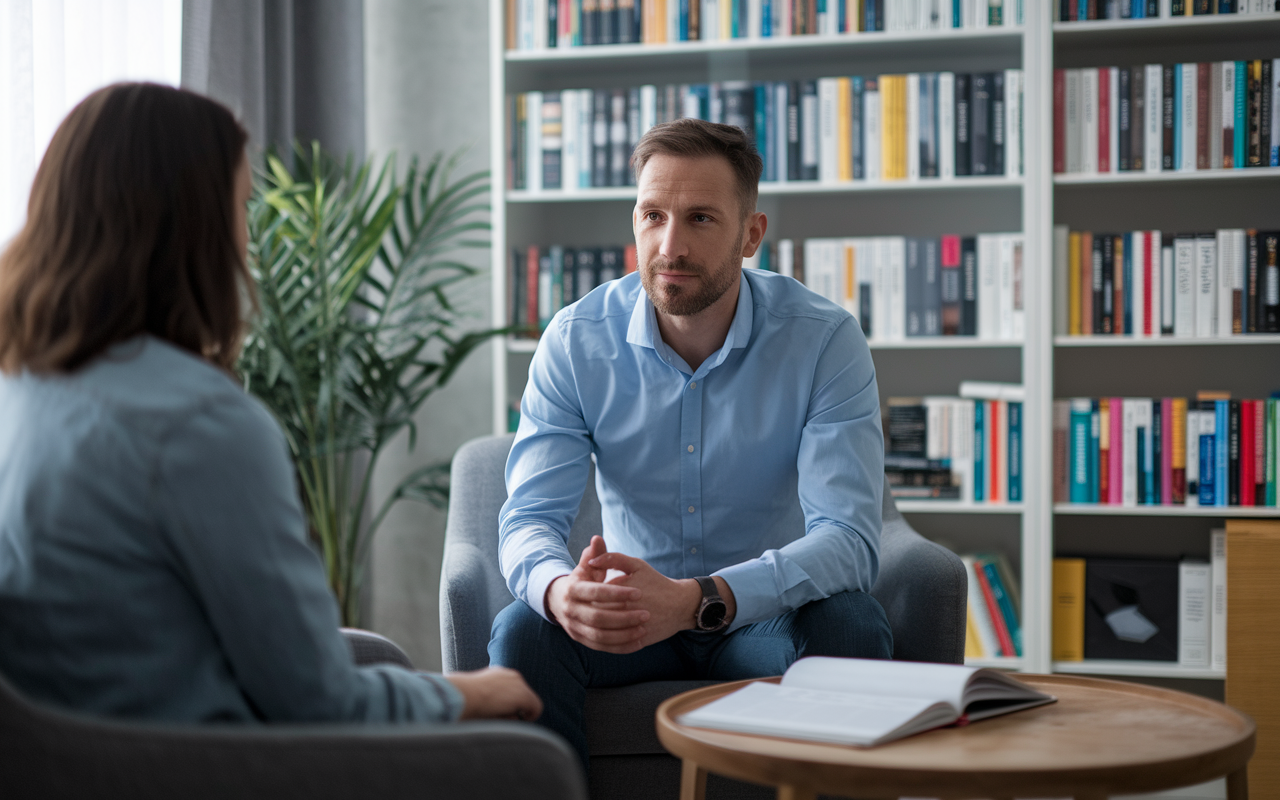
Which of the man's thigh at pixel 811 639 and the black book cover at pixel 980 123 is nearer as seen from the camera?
the man's thigh at pixel 811 639

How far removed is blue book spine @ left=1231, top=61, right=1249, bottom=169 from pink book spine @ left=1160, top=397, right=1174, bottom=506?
21.5 inches

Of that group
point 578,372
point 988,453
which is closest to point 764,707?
point 578,372

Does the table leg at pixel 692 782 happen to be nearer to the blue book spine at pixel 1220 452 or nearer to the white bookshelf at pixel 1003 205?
the white bookshelf at pixel 1003 205

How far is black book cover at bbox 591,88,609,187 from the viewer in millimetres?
2607

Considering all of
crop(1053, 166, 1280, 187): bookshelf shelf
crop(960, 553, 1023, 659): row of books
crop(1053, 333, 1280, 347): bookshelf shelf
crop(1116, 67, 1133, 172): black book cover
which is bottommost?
crop(960, 553, 1023, 659): row of books

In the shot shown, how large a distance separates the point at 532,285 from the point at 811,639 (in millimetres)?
1476

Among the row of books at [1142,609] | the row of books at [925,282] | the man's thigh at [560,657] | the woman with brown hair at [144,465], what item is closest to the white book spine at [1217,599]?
the row of books at [1142,609]

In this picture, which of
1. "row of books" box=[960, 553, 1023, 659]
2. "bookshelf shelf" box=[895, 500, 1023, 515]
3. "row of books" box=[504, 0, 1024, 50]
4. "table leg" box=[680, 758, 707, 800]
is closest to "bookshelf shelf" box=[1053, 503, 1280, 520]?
"bookshelf shelf" box=[895, 500, 1023, 515]

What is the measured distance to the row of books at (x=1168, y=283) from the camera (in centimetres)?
235

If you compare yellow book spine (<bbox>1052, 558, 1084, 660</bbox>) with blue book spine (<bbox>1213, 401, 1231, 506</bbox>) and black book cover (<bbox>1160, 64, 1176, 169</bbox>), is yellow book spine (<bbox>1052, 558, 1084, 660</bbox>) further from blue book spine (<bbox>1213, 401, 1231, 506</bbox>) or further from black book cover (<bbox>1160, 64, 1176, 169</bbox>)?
black book cover (<bbox>1160, 64, 1176, 169</bbox>)

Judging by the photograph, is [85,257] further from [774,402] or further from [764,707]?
[774,402]

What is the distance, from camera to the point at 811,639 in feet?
4.63

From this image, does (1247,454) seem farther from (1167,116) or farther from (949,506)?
(1167,116)

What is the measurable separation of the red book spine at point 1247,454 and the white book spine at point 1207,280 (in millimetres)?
188
